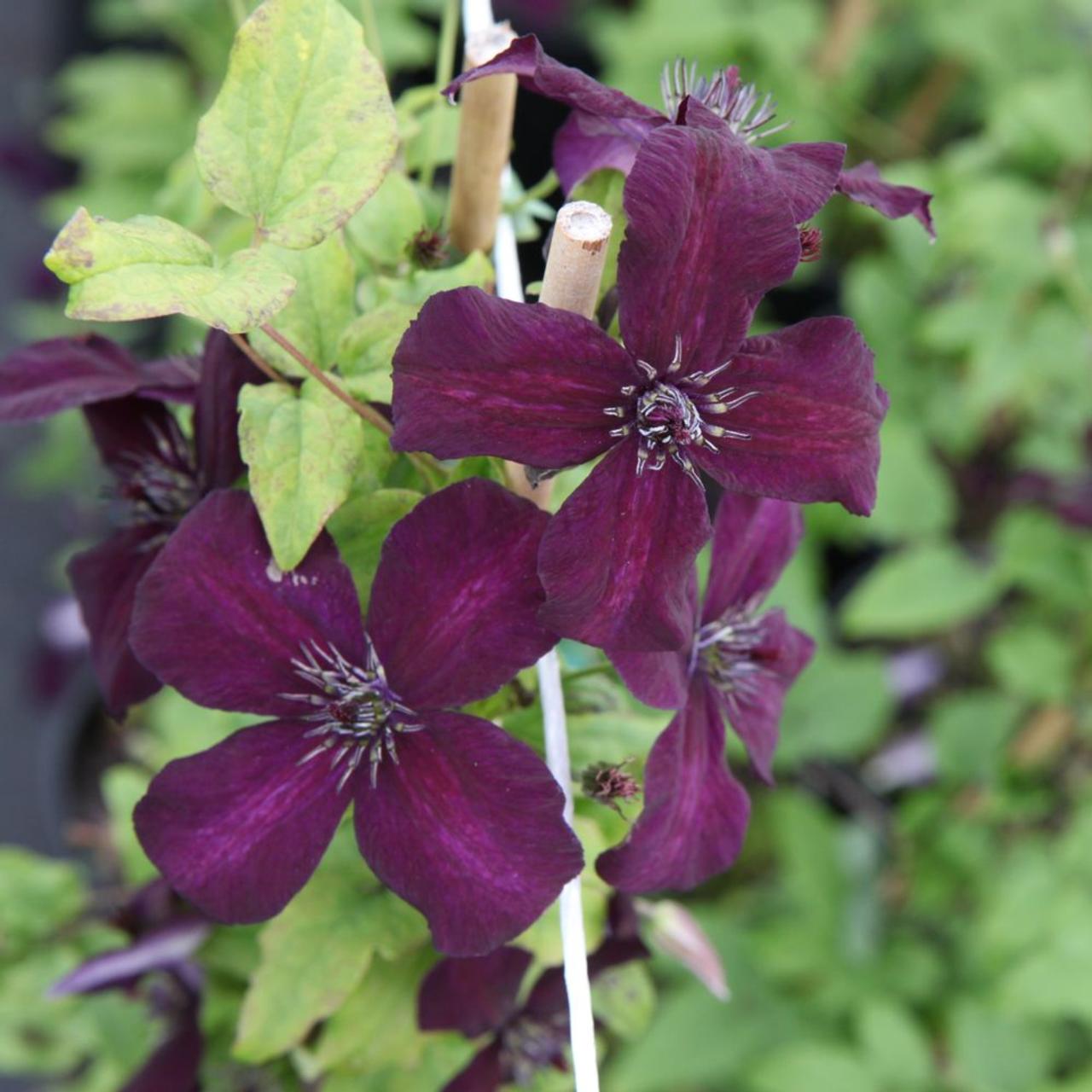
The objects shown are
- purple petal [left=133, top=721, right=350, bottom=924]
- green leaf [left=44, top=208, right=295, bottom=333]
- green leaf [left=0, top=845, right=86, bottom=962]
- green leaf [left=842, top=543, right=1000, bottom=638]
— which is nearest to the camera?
green leaf [left=44, top=208, right=295, bottom=333]

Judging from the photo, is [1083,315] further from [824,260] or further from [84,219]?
[84,219]

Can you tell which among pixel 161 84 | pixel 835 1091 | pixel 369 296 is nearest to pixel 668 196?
pixel 369 296

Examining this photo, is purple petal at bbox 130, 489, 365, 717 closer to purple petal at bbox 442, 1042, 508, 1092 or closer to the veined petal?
the veined petal

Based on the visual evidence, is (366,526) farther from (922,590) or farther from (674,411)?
(922,590)

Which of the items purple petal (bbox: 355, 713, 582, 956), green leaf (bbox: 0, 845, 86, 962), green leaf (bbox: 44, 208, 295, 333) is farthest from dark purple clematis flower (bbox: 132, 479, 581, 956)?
green leaf (bbox: 0, 845, 86, 962)

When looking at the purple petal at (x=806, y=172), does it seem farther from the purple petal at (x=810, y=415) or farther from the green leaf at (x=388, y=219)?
the green leaf at (x=388, y=219)

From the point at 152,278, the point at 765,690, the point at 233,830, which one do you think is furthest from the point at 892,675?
the point at 152,278

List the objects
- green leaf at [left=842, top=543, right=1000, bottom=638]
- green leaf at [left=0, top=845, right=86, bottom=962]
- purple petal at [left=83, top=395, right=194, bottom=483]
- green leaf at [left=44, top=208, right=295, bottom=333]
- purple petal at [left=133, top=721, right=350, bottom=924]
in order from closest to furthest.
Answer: green leaf at [left=44, top=208, right=295, bottom=333] < purple petal at [left=133, top=721, right=350, bottom=924] < purple petal at [left=83, top=395, right=194, bottom=483] < green leaf at [left=0, top=845, right=86, bottom=962] < green leaf at [left=842, top=543, right=1000, bottom=638]
